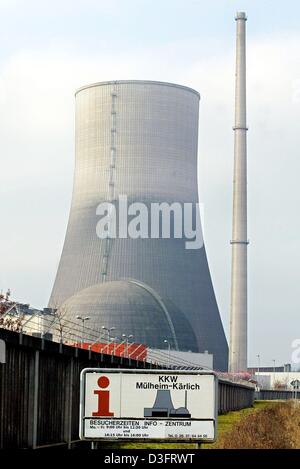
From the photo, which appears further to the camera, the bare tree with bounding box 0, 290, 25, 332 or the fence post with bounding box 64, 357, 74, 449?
the fence post with bounding box 64, 357, 74, 449

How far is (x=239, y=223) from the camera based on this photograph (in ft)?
399

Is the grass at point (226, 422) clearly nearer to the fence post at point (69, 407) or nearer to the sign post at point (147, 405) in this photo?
the fence post at point (69, 407)

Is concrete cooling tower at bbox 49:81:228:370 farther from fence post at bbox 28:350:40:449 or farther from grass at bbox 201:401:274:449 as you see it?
fence post at bbox 28:350:40:449

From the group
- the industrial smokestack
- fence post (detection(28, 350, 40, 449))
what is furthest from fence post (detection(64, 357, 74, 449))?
the industrial smokestack

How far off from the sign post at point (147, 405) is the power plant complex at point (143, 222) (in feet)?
314

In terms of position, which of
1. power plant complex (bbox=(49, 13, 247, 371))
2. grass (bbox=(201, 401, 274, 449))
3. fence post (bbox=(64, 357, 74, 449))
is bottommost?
grass (bbox=(201, 401, 274, 449))

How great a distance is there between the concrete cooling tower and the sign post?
313ft

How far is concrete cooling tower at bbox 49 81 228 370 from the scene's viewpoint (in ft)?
366

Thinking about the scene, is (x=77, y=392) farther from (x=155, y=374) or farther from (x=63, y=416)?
(x=155, y=374)
